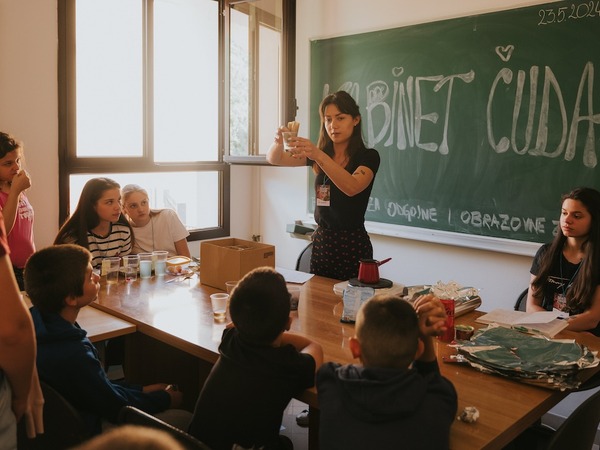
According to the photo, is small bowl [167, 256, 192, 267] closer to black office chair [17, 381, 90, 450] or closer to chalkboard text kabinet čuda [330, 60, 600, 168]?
black office chair [17, 381, 90, 450]

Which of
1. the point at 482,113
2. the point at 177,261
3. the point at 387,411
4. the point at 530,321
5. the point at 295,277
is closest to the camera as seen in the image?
the point at 387,411

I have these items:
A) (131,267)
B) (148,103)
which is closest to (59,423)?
(131,267)

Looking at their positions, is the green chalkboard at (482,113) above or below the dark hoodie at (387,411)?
above

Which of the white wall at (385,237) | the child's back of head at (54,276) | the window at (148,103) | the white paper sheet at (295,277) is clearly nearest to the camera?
the child's back of head at (54,276)

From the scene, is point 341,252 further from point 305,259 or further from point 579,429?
point 579,429

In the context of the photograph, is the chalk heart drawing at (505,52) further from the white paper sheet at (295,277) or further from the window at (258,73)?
the white paper sheet at (295,277)

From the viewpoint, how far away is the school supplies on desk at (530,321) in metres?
2.06

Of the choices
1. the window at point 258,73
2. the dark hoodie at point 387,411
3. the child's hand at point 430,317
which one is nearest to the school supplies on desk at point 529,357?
the child's hand at point 430,317

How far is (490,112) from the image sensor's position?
356 cm

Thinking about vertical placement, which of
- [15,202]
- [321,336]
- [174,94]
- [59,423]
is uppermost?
[174,94]

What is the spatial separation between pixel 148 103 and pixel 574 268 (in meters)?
2.96

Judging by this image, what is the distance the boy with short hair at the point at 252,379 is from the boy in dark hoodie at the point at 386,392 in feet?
0.52

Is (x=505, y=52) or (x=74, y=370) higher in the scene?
(x=505, y=52)

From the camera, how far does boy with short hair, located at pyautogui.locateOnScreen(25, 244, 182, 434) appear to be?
1745mm
